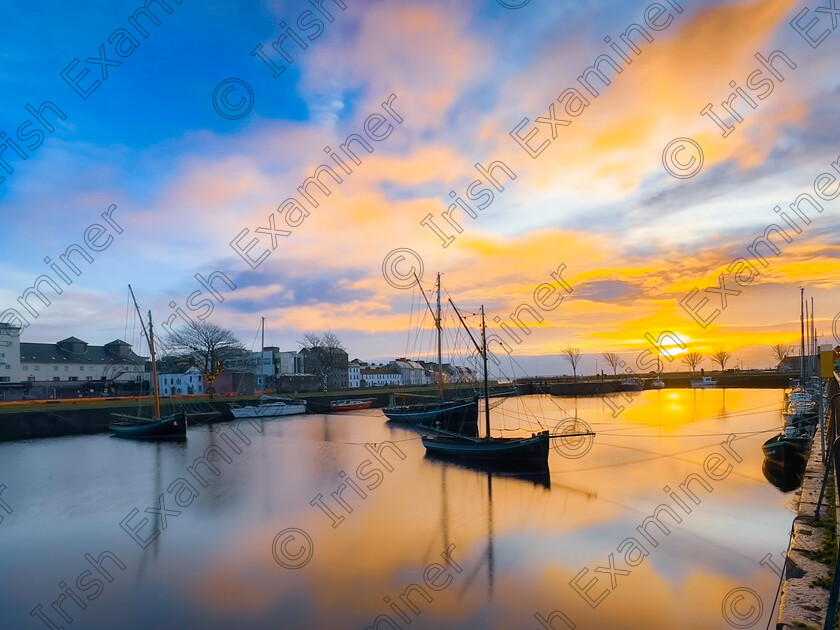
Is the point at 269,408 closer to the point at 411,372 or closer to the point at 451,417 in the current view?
the point at 451,417

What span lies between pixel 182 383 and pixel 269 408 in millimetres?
32013

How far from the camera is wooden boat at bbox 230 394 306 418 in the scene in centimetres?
5794

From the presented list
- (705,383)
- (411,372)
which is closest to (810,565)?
(705,383)

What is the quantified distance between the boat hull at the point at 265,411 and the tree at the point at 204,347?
44.8ft

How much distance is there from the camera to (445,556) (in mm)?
14953

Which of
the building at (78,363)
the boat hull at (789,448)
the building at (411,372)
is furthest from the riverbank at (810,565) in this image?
the building at (411,372)

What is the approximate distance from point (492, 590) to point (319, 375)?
86.1 meters

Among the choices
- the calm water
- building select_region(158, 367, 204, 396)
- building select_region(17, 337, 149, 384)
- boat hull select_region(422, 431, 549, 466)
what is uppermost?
building select_region(17, 337, 149, 384)

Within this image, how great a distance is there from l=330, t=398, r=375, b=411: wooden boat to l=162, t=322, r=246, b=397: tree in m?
16.9

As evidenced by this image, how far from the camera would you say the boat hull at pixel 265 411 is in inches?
2275

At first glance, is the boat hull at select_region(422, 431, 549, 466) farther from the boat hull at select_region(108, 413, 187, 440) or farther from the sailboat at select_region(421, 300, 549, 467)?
the boat hull at select_region(108, 413, 187, 440)

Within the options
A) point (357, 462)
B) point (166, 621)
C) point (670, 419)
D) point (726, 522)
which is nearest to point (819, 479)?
point (726, 522)

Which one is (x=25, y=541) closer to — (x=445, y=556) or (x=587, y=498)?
(x=445, y=556)

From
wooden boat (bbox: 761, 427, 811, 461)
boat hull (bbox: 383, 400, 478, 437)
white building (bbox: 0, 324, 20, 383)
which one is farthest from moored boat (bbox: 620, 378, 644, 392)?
white building (bbox: 0, 324, 20, 383)
